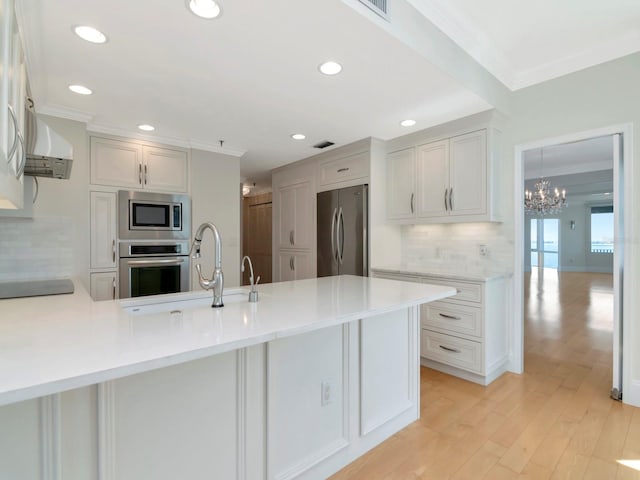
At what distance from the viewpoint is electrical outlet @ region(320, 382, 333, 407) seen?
1670 millimetres

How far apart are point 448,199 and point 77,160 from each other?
3.33 meters

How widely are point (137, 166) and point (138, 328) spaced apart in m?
2.62

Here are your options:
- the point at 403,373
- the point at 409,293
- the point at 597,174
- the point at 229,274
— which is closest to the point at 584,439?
the point at 403,373

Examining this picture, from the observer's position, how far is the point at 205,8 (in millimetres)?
1472

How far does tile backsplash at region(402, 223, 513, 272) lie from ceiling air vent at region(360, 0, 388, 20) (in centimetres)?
223

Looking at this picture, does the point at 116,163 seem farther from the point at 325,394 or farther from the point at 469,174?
the point at 469,174

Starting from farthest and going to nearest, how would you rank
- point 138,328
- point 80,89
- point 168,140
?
point 168,140, point 80,89, point 138,328

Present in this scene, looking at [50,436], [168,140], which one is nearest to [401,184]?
[168,140]

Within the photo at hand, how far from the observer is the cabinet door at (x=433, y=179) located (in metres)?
3.18

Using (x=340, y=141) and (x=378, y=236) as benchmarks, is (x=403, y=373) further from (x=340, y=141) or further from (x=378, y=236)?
(x=340, y=141)

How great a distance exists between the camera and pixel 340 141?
11.8ft

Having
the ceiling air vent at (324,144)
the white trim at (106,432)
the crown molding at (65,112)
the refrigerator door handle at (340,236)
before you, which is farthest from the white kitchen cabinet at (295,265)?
the white trim at (106,432)

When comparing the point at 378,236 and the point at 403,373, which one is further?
the point at 378,236

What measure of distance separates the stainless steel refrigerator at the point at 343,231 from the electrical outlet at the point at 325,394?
6.35 ft
